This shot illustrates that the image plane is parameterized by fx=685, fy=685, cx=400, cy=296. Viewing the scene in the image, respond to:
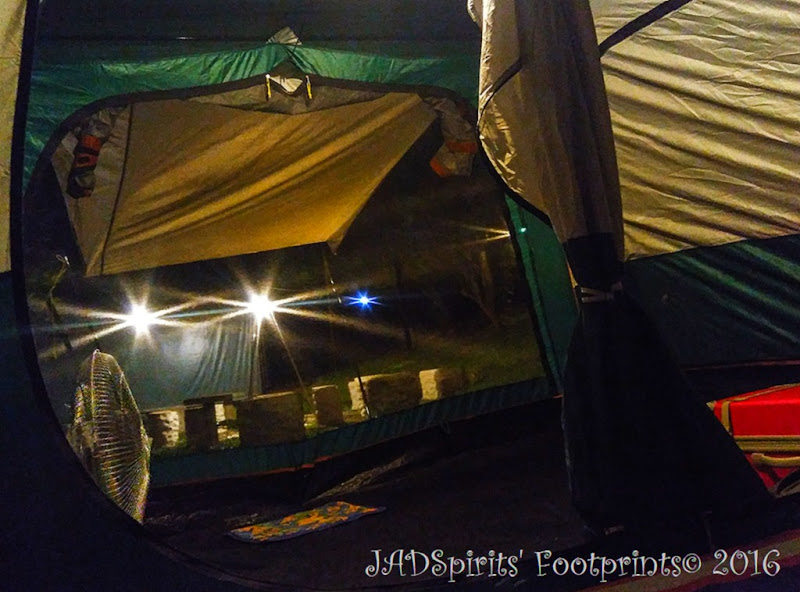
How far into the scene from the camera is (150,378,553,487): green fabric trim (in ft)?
7.82

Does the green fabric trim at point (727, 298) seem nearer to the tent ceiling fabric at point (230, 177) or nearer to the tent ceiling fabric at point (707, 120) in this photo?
the tent ceiling fabric at point (707, 120)

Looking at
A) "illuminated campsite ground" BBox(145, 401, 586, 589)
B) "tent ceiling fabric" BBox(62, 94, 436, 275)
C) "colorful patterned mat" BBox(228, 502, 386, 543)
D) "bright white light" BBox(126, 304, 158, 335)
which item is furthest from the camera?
"bright white light" BBox(126, 304, 158, 335)

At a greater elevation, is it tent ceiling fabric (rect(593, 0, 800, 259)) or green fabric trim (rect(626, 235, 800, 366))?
tent ceiling fabric (rect(593, 0, 800, 259))

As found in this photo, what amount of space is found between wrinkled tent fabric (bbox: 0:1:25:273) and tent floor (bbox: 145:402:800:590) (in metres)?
0.63

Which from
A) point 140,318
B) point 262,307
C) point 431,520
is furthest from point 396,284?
point 431,520

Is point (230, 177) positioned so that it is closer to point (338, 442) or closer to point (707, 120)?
point (338, 442)

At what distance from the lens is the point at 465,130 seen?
2.48 metres

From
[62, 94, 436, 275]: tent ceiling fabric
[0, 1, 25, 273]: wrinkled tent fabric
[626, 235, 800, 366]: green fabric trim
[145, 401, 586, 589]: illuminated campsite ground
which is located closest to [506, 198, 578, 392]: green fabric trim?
[145, 401, 586, 589]: illuminated campsite ground

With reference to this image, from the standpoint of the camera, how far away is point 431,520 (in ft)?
5.91

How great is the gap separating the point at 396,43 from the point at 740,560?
1.67 meters

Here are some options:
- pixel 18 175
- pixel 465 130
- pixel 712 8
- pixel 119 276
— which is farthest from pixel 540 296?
pixel 18 175

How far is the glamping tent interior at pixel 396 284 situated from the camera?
4.05ft

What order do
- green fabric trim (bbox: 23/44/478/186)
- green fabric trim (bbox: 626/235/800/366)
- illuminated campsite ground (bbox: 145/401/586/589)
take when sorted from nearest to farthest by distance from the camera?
1. illuminated campsite ground (bbox: 145/401/586/589)
2. green fabric trim (bbox: 23/44/478/186)
3. green fabric trim (bbox: 626/235/800/366)

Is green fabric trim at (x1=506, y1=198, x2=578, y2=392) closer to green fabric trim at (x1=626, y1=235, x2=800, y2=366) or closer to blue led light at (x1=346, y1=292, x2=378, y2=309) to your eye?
green fabric trim at (x1=626, y1=235, x2=800, y2=366)
